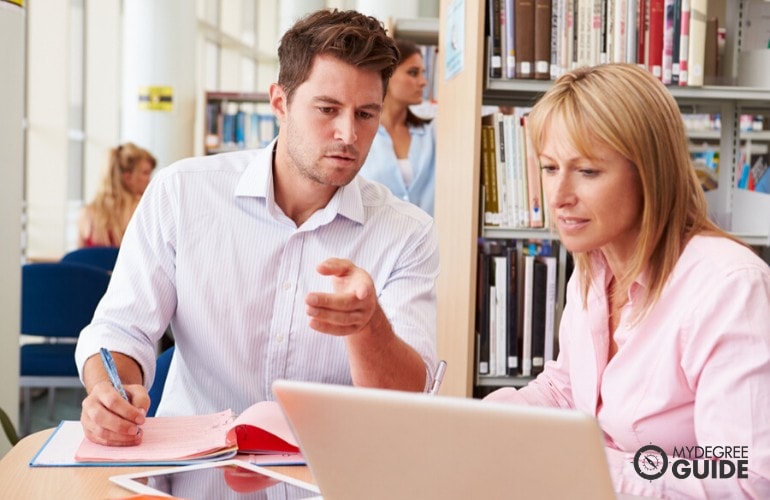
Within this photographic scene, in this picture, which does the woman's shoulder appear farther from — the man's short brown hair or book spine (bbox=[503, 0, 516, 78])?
book spine (bbox=[503, 0, 516, 78])

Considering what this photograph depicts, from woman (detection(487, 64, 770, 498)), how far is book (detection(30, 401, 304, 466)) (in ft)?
1.42

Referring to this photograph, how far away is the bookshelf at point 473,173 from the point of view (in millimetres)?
2398

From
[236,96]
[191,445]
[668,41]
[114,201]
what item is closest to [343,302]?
[191,445]

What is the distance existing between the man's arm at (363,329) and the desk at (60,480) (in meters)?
0.21

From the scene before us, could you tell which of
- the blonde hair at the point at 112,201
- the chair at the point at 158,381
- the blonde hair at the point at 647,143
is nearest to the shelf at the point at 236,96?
the blonde hair at the point at 112,201

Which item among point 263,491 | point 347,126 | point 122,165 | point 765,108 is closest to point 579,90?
point 347,126

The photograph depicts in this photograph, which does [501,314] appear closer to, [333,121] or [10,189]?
[333,121]

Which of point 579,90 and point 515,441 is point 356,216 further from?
point 515,441

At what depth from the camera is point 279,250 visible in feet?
5.56

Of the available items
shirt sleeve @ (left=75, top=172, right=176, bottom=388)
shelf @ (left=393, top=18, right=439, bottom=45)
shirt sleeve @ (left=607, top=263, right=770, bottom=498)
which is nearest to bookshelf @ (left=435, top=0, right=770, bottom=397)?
shelf @ (left=393, top=18, right=439, bottom=45)

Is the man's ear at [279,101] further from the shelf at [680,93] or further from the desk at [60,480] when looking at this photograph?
the desk at [60,480]

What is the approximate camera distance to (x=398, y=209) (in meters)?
1.81

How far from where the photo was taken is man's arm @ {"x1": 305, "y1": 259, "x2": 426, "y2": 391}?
48.6 inches

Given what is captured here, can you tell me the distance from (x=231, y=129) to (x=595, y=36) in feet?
13.9
